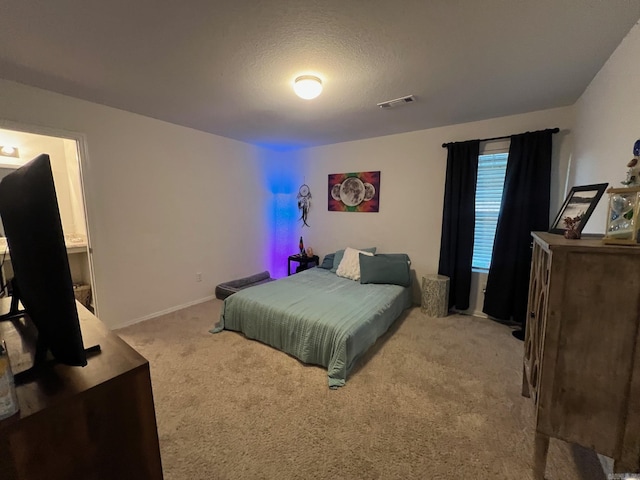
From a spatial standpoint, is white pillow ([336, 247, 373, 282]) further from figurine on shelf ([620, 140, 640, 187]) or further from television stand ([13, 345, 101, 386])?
television stand ([13, 345, 101, 386])

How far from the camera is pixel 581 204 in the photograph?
1.42 m

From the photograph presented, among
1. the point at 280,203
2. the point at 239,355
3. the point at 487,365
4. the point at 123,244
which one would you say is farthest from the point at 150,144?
the point at 487,365

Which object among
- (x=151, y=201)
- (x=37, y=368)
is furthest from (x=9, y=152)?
(x=37, y=368)

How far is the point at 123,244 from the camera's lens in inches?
114

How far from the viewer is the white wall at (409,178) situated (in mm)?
2783

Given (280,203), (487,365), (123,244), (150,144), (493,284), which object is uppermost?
(150,144)

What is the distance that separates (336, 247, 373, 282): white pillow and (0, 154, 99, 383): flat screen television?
2.90 meters

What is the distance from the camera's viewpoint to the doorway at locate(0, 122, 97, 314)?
→ 117 inches

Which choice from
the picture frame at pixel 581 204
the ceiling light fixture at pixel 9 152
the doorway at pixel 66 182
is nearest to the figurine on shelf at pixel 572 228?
the picture frame at pixel 581 204

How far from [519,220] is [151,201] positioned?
411 cm

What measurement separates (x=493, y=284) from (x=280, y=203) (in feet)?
11.2

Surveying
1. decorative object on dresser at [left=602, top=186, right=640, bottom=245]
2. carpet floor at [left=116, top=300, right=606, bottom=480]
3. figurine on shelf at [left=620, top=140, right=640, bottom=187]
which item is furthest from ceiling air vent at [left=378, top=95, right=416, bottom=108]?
carpet floor at [left=116, top=300, right=606, bottom=480]

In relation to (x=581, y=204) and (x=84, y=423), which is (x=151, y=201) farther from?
(x=581, y=204)

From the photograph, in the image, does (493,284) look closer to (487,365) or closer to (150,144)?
(487,365)
